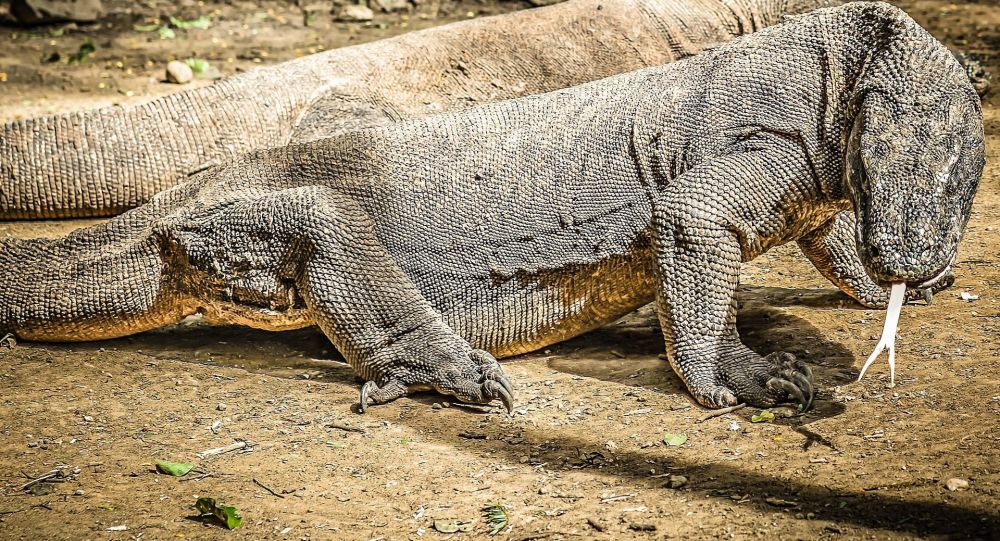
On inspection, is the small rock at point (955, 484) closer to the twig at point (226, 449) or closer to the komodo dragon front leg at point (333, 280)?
the komodo dragon front leg at point (333, 280)

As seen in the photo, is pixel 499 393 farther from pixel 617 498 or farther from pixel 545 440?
pixel 617 498

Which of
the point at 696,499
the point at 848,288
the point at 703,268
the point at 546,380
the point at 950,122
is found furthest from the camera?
the point at 848,288

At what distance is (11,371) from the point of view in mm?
4402

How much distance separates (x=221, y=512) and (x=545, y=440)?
3.65 feet

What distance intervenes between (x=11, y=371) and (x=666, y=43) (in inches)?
185

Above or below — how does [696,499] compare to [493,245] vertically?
below

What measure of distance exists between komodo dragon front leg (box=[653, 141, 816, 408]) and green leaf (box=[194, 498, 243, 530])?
1637 millimetres

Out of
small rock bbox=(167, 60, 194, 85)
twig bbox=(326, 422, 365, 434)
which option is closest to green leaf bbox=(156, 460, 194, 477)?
twig bbox=(326, 422, 365, 434)

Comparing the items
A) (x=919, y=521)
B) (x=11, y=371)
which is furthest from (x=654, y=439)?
(x=11, y=371)

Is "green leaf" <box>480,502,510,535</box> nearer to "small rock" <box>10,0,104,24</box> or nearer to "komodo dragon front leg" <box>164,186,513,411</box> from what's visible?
→ "komodo dragon front leg" <box>164,186,513,411</box>

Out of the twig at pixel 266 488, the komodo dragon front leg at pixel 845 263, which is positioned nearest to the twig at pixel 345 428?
the twig at pixel 266 488

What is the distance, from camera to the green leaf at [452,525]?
3.13m

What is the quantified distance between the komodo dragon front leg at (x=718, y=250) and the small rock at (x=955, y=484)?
790mm

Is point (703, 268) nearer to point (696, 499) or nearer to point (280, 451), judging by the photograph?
point (696, 499)
